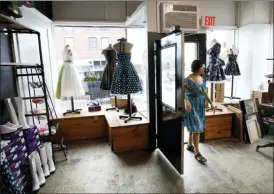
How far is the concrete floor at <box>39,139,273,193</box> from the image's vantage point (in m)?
2.02

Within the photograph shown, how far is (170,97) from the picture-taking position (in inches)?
92.0

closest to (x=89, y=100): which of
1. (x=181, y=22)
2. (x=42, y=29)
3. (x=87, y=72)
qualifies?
(x=87, y=72)

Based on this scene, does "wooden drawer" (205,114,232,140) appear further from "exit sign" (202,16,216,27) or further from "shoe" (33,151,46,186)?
"shoe" (33,151,46,186)

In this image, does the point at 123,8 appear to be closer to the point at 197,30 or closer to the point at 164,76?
the point at 197,30

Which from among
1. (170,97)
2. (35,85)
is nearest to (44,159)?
(35,85)

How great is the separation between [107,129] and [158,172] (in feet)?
4.65

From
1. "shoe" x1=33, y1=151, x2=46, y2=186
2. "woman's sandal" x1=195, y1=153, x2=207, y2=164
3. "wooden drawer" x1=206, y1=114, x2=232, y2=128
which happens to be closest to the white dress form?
"shoe" x1=33, y1=151, x2=46, y2=186

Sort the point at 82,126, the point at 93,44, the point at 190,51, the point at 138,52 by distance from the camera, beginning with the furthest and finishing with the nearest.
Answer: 1. the point at 138,52
2. the point at 93,44
3. the point at 82,126
4. the point at 190,51

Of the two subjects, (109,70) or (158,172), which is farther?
(109,70)

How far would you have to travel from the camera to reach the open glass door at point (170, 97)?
81.0 inches

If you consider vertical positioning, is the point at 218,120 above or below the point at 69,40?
below

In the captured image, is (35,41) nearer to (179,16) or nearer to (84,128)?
(84,128)

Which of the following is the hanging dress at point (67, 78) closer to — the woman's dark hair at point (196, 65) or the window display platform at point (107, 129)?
the window display platform at point (107, 129)

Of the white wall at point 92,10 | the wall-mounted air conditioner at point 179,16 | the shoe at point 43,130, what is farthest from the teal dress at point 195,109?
the white wall at point 92,10
